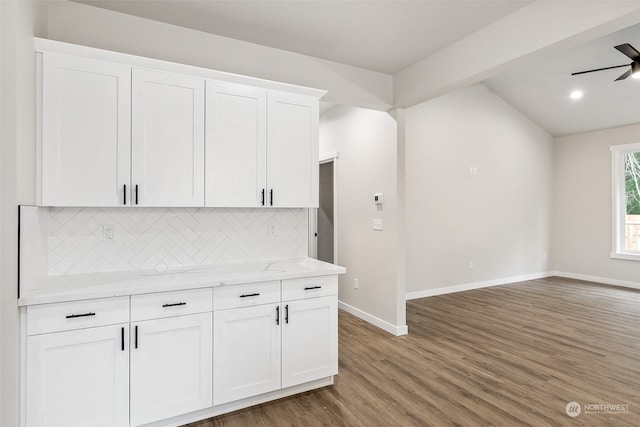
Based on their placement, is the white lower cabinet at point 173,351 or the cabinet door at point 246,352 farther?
the cabinet door at point 246,352

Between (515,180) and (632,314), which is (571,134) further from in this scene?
(632,314)

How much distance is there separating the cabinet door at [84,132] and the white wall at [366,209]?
8.87 feet

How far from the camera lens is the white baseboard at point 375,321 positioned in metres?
3.78

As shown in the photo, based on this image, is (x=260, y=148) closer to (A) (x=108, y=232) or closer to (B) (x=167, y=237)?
(B) (x=167, y=237)

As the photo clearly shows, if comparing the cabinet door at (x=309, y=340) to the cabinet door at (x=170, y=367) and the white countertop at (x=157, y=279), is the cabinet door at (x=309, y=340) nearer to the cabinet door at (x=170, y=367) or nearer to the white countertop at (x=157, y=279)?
the white countertop at (x=157, y=279)

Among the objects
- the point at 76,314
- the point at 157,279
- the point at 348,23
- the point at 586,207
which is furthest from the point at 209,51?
the point at 586,207

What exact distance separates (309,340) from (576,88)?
19.5 feet

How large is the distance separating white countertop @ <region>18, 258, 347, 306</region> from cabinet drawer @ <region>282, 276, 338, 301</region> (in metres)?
0.05

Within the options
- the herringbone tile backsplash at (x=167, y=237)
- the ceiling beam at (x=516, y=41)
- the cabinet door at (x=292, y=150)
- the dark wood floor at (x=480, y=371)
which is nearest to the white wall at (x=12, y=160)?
the herringbone tile backsplash at (x=167, y=237)

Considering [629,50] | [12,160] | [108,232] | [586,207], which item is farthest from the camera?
[586,207]

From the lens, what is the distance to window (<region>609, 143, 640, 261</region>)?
6098 mm

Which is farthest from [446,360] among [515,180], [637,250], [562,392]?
[637,250]

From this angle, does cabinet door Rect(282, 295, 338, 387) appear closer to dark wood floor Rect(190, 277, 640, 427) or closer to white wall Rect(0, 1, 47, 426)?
dark wood floor Rect(190, 277, 640, 427)

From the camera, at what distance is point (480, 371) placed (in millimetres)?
2914
